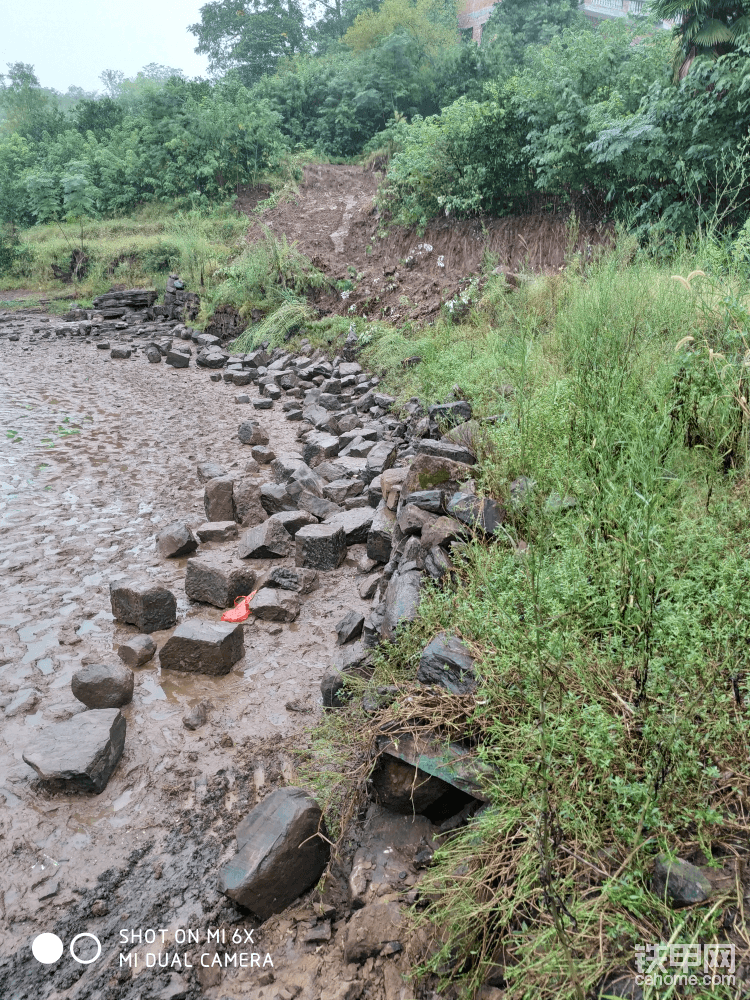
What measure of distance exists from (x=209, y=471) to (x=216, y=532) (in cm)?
123

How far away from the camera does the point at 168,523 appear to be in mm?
4699

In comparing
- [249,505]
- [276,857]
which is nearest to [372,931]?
[276,857]

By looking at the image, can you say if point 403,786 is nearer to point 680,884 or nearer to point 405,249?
point 680,884

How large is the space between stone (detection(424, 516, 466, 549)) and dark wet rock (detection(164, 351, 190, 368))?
27.8 feet

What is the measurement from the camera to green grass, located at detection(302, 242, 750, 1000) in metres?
1.36

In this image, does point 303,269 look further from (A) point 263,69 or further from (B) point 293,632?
(A) point 263,69

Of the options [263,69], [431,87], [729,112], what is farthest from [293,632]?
[263,69]

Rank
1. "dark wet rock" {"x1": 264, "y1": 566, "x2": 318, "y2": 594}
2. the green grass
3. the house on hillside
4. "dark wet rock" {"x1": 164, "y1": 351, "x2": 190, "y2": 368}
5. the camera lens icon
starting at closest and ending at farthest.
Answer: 1. the green grass
2. the camera lens icon
3. "dark wet rock" {"x1": 264, "y1": 566, "x2": 318, "y2": 594}
4. "dark wet rock" {"x1": 164, "y1": 351, "x2": 190, "y2": 368}
5. the house on hillside

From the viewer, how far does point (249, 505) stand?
4.73m

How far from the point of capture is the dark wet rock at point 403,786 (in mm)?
1915

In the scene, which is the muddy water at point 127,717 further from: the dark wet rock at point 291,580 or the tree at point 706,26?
the tree at point 706,26

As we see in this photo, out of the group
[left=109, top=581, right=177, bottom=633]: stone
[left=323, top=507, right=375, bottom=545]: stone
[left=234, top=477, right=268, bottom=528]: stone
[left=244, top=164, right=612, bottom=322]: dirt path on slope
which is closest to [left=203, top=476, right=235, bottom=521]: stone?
[left=234, top=477, right=268, bottom=528]: stone

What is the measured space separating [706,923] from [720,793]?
34 cm

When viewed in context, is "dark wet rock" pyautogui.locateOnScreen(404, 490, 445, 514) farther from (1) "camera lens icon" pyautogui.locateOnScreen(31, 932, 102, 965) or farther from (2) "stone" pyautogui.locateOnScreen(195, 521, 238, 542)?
(1) "camera lens icon" pyautogui.locateOnScreen(31, 932, 102, 965)
